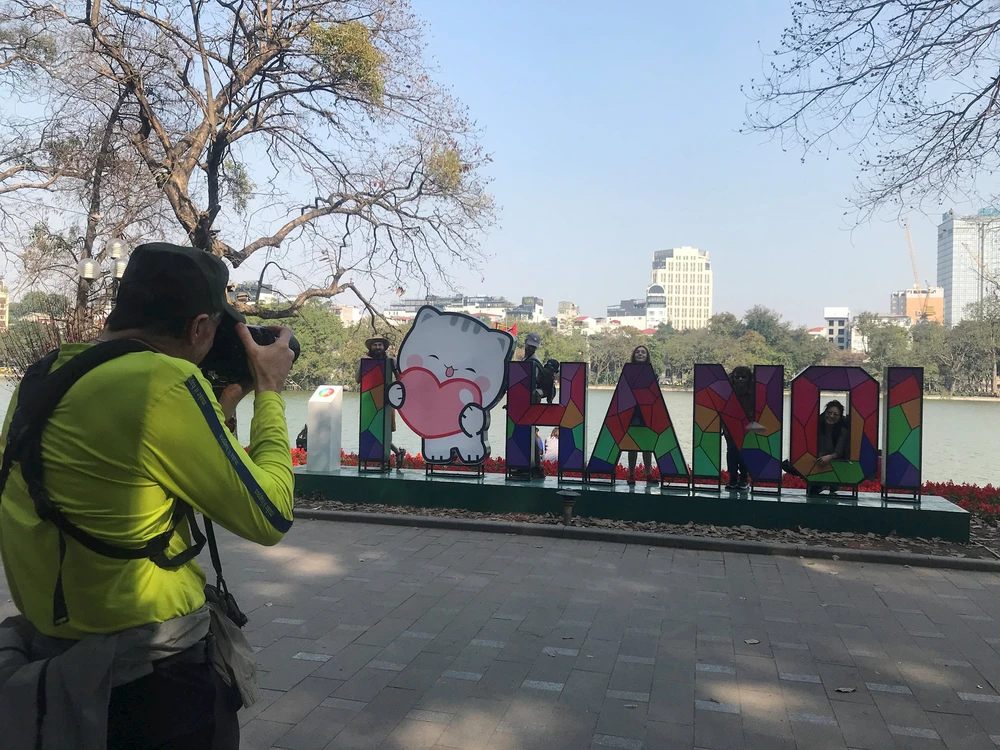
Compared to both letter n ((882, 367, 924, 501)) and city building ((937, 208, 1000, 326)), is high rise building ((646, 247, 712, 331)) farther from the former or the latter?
letter n ((882, 367, 924, 501))

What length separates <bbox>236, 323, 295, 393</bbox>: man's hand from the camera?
1958 mm

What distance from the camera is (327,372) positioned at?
1842cm

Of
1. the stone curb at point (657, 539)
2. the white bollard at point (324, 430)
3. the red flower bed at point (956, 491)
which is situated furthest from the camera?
the white bollard at point (324, 430)

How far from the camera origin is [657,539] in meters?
8.22

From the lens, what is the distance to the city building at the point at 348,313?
16.1 meters

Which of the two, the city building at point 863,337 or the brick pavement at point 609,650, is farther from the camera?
the city building at point 863,337

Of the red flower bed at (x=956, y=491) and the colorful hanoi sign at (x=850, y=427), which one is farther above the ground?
the colorful hanoi sign at (x=850, y=427)

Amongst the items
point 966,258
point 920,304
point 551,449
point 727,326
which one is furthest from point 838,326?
point 551,449

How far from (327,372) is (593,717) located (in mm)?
15098

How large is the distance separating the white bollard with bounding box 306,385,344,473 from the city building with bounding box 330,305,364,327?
5.48 m

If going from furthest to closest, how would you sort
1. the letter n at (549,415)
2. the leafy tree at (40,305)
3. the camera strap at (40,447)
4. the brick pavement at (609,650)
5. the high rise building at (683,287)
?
Answer: the high rise building at (683,287), the leafy tree at (40,305), the letter n at (549,415), the brick pavement at (609,650), the camera strap at (40,447)

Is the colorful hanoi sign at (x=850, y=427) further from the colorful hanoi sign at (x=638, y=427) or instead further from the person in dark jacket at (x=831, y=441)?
the colorful hanoi sign at (x=638, y=427)

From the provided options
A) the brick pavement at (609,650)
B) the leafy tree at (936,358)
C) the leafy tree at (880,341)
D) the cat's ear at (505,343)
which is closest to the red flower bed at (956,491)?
the cat's ear at (505,343)

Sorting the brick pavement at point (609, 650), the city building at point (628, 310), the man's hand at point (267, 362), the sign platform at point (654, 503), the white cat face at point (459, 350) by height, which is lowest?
the brick pavement at point (609, 650)
